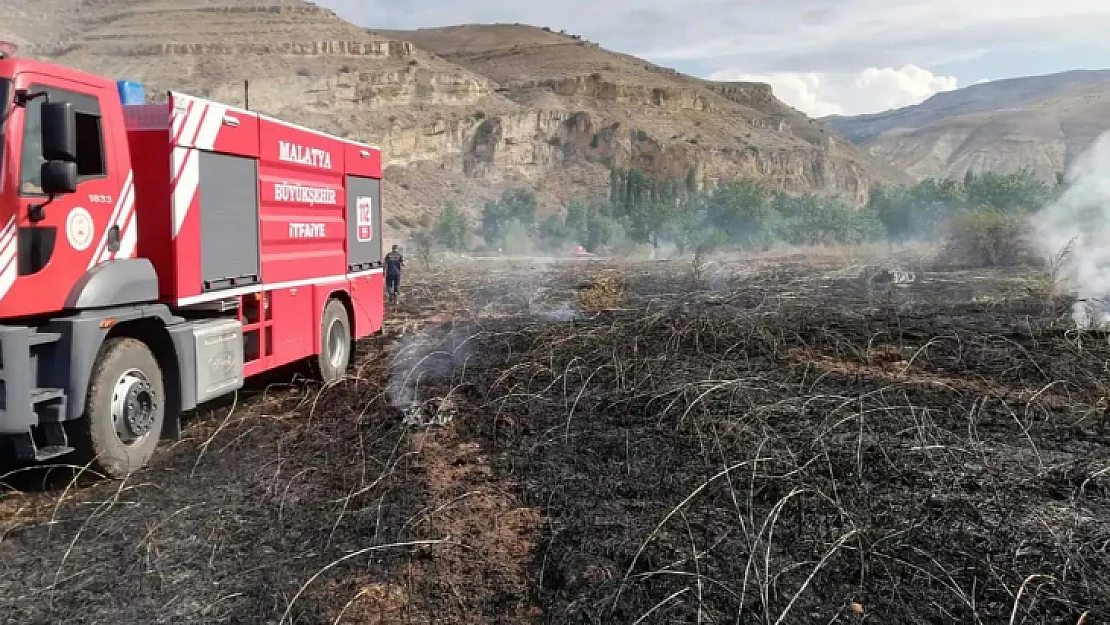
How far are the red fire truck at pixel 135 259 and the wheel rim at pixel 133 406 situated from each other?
15 millimetres

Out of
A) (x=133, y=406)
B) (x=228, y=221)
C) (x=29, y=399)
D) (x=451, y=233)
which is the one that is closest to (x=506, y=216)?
(x=451, y=233)

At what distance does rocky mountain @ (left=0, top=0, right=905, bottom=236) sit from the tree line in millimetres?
5120

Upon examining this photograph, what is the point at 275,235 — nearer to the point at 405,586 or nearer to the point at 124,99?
the point at 124,99

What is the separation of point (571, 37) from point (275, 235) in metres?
119

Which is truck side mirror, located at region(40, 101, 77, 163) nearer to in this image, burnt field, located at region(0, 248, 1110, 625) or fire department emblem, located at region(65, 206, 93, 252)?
fire department emblem, located at region(65, 206, 93, 252)

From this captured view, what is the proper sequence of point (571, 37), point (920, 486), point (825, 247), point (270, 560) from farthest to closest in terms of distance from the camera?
1. point (571, 37)
2. point (825, 247)
3. point (920, 486)
4. point (270, 560)

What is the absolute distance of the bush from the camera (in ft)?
93.7

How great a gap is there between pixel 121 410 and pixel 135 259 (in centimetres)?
118

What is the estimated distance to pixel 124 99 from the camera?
6664 mm

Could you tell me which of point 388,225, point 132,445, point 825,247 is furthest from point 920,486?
point 825,247

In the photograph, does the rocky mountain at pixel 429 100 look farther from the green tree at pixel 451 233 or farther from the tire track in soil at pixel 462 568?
the tire track in soil at pixel 462 568

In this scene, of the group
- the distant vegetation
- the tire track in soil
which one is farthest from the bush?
the tire track in soil

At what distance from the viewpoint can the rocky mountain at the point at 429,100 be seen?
62.8 m

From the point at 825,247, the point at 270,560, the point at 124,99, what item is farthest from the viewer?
the point at 825,247
